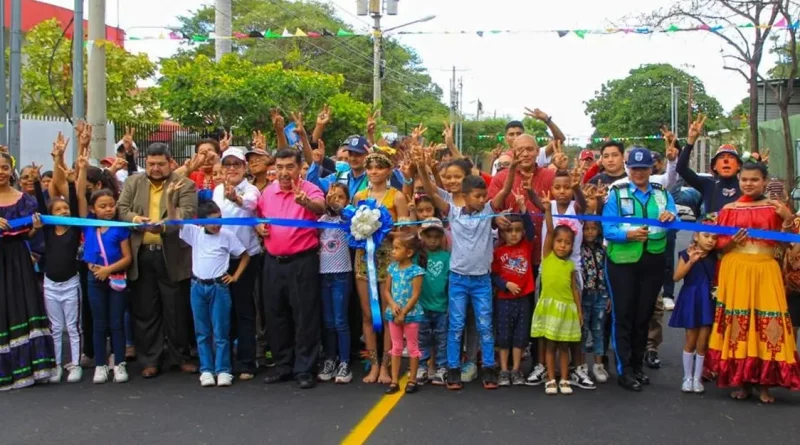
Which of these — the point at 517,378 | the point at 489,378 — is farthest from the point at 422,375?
the point at 517,378

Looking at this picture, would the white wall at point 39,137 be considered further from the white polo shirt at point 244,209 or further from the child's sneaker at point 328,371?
A: the child's sneaker at point 328,371

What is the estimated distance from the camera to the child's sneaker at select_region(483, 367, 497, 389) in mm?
6902

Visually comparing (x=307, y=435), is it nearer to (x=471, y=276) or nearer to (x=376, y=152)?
(x=471, y=276)

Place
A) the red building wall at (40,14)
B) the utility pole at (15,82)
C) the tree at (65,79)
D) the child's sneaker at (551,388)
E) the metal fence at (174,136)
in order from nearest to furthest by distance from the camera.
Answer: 1. the child's sneaker at (551,388)
2. the utility pole at (15,82)
3. the metal fence at (174,136)
4. the tree at (65,79)
5. the red building wall at (40,14)

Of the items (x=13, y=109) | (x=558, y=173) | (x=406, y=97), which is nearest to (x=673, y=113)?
(x=406, y=97)

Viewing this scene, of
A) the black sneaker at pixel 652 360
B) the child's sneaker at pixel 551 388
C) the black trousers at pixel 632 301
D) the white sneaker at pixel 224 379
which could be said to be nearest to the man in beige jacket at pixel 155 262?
the white sneaker at pixel 224 379

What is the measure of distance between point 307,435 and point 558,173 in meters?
3.17

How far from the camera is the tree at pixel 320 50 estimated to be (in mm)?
48188

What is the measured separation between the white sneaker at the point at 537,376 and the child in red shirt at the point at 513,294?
6 cm

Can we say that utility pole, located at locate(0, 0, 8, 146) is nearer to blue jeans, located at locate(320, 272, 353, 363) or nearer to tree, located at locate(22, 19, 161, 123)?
tree, located at locate(22, 19, 161, 123)

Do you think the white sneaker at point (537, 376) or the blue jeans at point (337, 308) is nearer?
the white sneaker at point (537, 376)

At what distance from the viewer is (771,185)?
777cm

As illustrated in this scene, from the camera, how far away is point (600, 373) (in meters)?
7.21

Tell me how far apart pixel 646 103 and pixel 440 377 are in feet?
203
